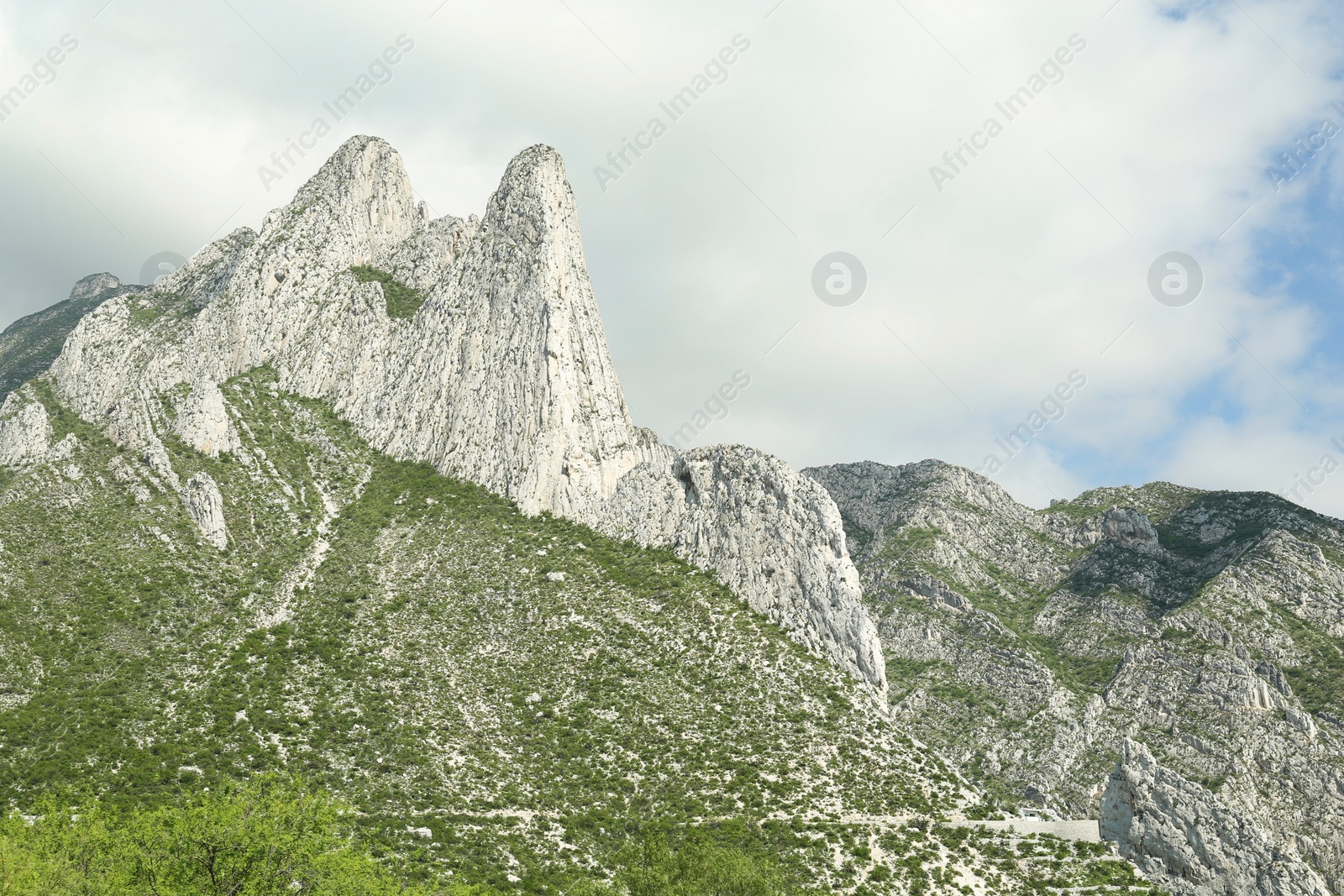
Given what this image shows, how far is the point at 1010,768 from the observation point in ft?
365

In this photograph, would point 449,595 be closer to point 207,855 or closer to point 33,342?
point 207,855

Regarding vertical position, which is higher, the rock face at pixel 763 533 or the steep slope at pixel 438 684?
the rock face at pixel 763 533

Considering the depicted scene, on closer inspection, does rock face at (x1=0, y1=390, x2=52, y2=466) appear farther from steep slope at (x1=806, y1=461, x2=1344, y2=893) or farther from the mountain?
steep slope at (x1=806, y1=461, x2=1344, y2=893)

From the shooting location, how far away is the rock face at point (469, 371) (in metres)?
98.9

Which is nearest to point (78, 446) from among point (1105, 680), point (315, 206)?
point (315, 206)

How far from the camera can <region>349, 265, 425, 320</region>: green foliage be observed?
132 meters

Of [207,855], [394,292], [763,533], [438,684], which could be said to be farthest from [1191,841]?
[394,292]

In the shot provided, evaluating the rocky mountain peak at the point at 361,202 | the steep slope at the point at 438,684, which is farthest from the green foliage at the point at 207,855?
the rocky mountain peak at the point at 361,202

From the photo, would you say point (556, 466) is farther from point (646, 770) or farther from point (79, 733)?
point (79, 733)

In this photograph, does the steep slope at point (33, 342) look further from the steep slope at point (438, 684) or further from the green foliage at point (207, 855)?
the green foliage at point (207, 855)

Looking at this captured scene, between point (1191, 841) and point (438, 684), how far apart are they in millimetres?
68116

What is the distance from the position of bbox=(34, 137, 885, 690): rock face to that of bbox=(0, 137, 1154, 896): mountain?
0.44 m

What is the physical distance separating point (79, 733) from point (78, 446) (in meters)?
48.6

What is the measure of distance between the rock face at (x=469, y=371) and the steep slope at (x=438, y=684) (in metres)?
5.79
